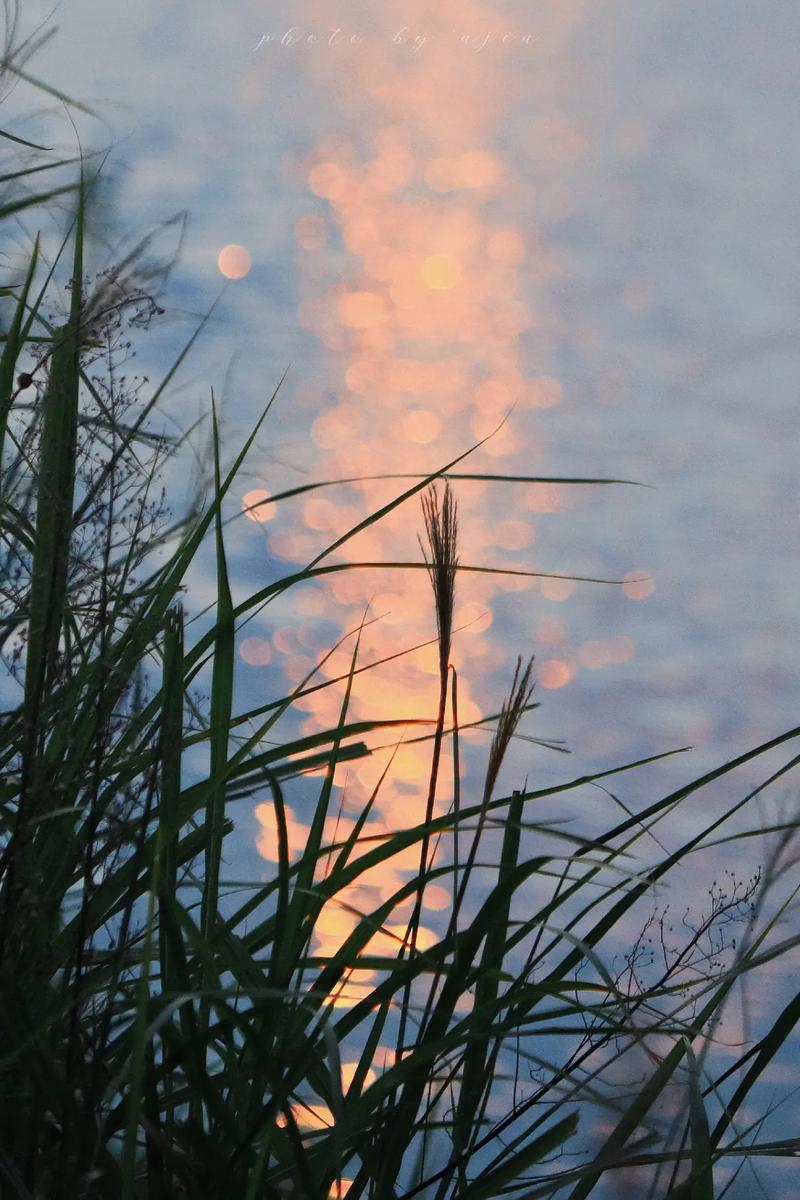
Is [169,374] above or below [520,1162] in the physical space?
above

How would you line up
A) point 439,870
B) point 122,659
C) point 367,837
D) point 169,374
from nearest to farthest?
point 439,870
point 367,837
point 122,659
point 169,374

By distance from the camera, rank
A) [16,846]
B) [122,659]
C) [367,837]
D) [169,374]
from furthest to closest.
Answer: [169,374]
[122,659]
[367,837]
[16,846]

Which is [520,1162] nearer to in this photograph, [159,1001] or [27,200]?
[159,1001]

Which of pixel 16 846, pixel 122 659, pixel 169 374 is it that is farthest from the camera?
pixel 169 374

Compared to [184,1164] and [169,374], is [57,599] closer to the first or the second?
[184,1164]

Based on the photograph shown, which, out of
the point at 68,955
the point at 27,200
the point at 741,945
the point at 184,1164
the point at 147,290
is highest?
the point at 27,200

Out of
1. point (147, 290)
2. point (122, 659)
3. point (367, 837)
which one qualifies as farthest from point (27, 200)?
point (367, 837)

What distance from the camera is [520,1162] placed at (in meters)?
0.93

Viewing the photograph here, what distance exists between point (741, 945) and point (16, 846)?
54 cm

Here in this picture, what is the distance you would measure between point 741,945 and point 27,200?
107 centimetres

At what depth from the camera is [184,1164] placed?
0.86 metres

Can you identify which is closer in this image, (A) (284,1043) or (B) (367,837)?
(A) (284,1043)

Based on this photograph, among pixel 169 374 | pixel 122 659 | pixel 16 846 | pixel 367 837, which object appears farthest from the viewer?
pixel 169 374

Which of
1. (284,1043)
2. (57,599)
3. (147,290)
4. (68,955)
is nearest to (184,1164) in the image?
(284,1043)
